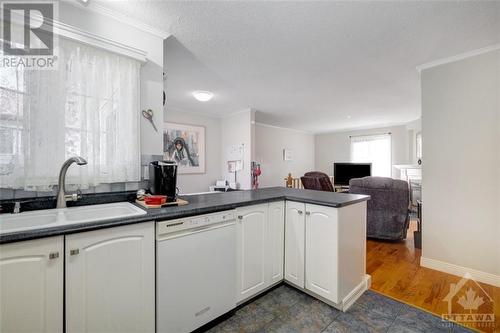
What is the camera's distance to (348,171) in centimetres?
645

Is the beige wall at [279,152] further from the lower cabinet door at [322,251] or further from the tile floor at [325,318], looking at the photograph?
the tile floor at [325,318]

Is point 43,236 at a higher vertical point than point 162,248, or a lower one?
higher

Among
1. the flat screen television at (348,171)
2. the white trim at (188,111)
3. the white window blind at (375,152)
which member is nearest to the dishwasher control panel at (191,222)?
the white trim at (188,111)

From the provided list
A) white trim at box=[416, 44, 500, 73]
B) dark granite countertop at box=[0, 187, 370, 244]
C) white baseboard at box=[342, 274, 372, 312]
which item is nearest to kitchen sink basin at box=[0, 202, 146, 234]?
dark granite countertop at box=[0, 187, 370, 244]

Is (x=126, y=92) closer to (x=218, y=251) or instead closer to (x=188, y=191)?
(x=218, y=251)

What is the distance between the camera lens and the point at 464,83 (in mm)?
2250

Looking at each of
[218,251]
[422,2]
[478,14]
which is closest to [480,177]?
[478,14]

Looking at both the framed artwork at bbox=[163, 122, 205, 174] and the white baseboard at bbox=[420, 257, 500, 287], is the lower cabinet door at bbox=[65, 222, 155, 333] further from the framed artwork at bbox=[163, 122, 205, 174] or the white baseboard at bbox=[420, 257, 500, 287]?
the framed artwork at bbox=[163, 122, 205, 174]

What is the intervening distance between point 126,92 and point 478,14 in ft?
9.34

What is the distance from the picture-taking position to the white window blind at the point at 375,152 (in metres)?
6.09

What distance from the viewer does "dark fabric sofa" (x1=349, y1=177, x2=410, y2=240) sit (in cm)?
304

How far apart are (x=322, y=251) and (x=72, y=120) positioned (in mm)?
2155

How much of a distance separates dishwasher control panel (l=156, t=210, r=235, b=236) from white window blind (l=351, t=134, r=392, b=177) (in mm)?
6063

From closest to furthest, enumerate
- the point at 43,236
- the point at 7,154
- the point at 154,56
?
1. the point at 43,236
2. the point at 7,154
3. the point at 154,56
